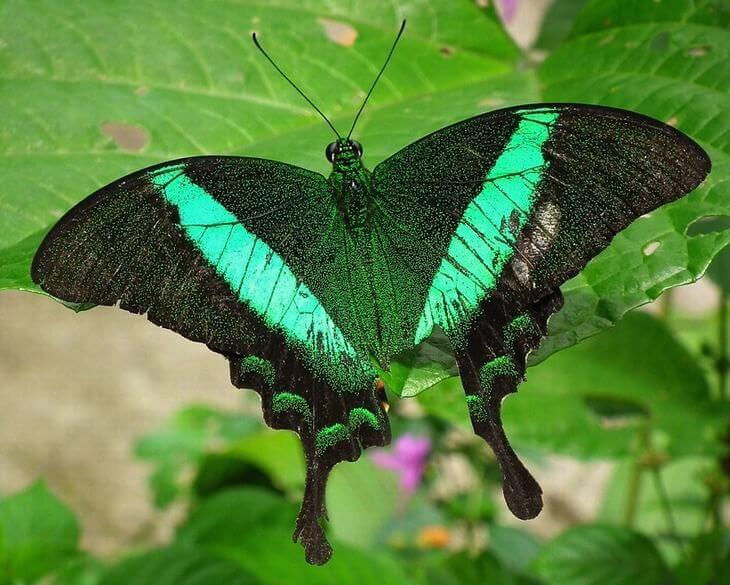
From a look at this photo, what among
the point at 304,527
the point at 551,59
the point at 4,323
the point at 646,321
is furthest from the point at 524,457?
the point at 4,323

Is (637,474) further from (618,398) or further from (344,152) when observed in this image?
(344,152)

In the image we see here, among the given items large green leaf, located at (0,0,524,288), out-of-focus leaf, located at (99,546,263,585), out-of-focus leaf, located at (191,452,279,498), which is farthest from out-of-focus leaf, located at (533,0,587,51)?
out-of-focus leaf, located at (191,452,279,498)

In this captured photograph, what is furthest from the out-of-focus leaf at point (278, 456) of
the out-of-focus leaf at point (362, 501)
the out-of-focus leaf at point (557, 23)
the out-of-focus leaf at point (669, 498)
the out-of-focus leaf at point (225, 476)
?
the out-of-focus leaf at point (557, 23)

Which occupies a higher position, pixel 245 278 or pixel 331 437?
pixel 245 278

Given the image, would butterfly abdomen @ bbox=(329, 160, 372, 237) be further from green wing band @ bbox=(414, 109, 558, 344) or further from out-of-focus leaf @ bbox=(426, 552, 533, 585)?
out-of-focus leaf @ bbox=(426, 552, 533, 585)

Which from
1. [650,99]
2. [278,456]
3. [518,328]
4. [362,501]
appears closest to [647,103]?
[650,99]

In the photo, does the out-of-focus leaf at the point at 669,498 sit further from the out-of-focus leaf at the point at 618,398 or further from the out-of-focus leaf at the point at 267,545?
the out-of-focus leaf at the point at 267,545
